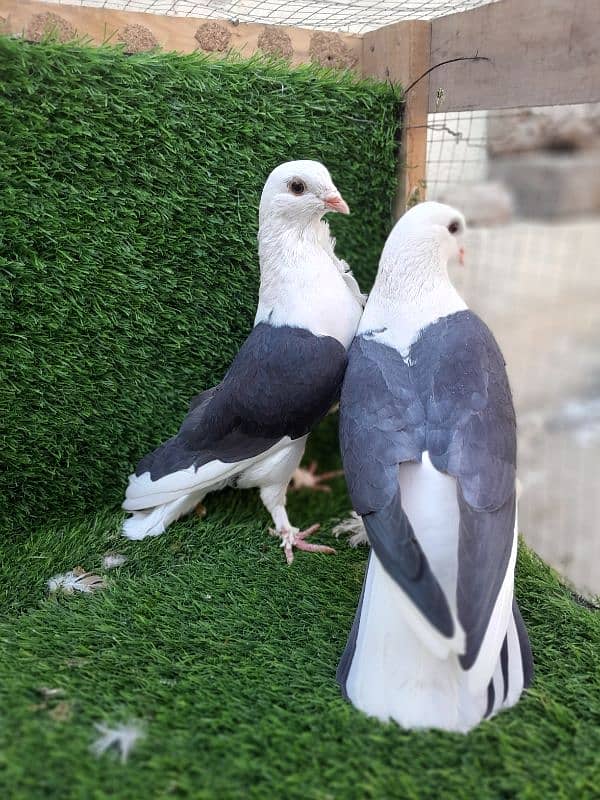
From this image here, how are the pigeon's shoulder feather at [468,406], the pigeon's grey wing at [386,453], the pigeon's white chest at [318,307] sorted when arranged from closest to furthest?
the pigeon's grey wing at [386,453], the pigeon's shoulder feather at [468,406], the pigeon's white chest at [318,307]

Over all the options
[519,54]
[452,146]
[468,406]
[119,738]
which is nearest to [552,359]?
[452,146]

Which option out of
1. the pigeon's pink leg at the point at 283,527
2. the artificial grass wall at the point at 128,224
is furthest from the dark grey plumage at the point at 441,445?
the artificial grass wall at the point at 128,224

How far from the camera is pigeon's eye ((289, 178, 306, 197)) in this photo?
5.38 ft

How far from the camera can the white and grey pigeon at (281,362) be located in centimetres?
163

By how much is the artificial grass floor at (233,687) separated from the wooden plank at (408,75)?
4.04 feet

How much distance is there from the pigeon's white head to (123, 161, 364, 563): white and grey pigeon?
6.7 inches

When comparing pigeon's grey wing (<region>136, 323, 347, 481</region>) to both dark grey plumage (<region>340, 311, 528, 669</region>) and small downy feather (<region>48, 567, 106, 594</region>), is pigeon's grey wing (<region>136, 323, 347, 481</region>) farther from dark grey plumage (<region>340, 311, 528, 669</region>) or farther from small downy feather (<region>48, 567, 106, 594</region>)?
small downy feather (<region>48, 567, 106, 594</region>)

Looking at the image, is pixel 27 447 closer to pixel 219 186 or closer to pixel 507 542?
pixel 219 186

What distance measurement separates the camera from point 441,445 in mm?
1329

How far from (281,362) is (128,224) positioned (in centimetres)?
62

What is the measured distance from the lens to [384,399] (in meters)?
1.42

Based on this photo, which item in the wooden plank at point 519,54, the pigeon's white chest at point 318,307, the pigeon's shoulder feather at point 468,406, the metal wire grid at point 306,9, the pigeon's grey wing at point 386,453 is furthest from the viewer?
the metal wire grid at point 306,9

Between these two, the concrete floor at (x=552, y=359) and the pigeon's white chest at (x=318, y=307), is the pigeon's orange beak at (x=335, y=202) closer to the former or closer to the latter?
the pigeon's white chest at (x=318, y=307)

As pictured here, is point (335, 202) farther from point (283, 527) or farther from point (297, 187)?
point (283, 527)
